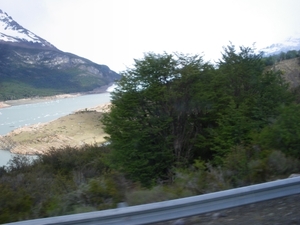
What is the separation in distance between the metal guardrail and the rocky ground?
0.10 metres

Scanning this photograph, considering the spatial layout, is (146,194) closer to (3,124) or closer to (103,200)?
(103,200)

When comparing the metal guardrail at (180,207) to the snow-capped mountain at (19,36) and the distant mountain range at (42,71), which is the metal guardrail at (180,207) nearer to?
the distant mountain range at (42,71)

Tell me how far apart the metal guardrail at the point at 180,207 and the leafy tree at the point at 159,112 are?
13406 mm

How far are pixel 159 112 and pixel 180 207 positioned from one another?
16.1 meters

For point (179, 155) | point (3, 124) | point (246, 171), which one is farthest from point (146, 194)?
point (3, 124)

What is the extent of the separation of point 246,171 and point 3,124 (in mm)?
53707

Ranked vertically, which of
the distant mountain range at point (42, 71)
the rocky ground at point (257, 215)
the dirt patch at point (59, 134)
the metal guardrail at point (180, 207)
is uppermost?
the distant mountain range at point (42, 71)

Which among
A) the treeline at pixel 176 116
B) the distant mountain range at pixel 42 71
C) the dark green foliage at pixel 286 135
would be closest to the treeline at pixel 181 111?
the treeline at pixel 176 116

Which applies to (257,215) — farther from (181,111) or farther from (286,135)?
(181,111)

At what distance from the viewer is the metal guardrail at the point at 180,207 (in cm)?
533

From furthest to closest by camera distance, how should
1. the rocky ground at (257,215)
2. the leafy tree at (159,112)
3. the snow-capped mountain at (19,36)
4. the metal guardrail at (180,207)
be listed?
1. the snow-capped mountain at (19,36)
2. the leafy tree at (159,112)
3. the rocky ground at (257,215)
4. the metal guardrail at (180,207)

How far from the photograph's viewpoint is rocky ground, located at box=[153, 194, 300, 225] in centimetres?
559

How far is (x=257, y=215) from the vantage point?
5.80m

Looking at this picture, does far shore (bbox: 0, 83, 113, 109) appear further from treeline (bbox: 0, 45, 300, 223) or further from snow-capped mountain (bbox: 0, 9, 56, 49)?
treeline (bbox: 0, 45, 300, 223)
